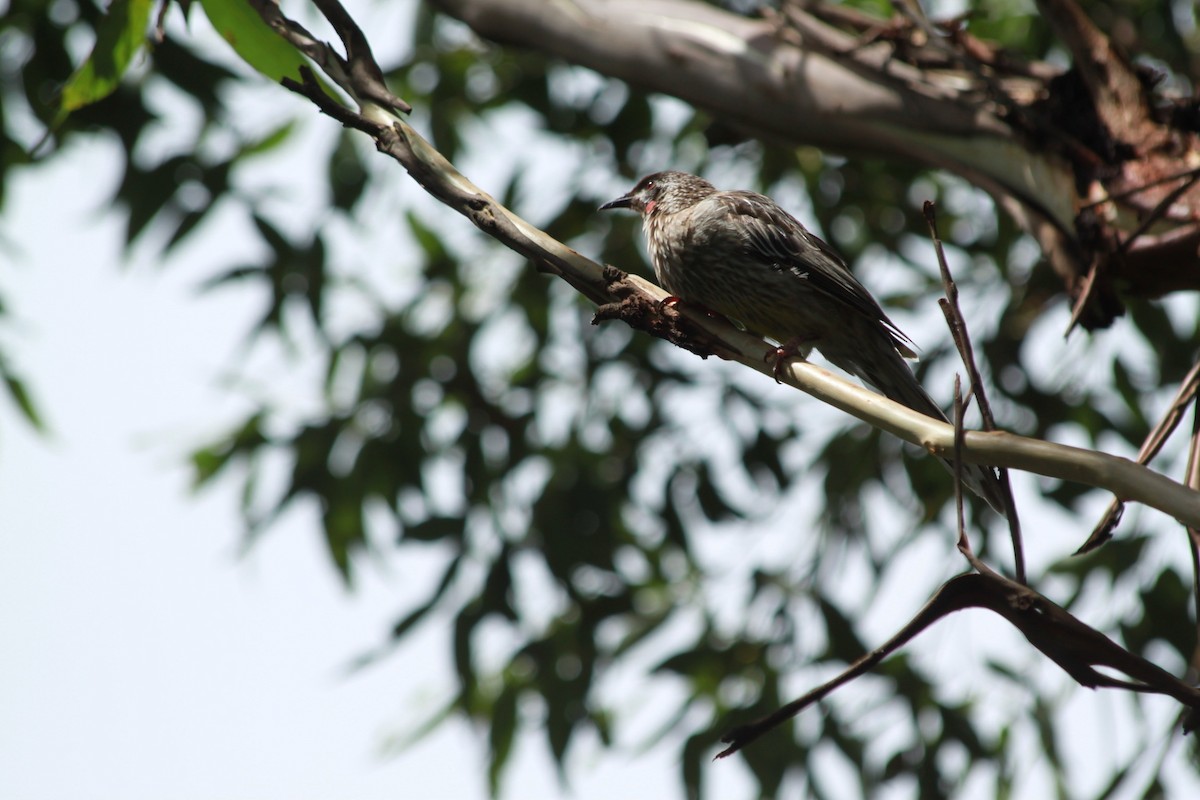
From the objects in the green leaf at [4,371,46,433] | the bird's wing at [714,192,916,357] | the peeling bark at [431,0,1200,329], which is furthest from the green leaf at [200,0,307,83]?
the green leaf at [4,371,46,433]

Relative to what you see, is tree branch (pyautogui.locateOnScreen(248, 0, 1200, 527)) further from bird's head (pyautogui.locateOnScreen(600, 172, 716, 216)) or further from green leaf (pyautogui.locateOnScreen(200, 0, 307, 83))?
bird's head (pyautogui.locateOnScreen(600, 172, 716, 216))

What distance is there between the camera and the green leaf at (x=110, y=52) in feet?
9.08

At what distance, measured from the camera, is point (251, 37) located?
2.67 m

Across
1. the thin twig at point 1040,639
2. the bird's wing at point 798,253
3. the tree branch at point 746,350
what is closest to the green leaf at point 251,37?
the tree branch at point 746,350

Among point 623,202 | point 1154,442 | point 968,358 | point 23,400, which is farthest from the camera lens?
point 23,400

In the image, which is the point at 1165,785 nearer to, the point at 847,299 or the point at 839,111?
the point at 847,299

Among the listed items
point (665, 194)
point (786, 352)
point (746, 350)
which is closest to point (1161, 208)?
point (786, 352)

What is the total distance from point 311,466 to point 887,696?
257 cm

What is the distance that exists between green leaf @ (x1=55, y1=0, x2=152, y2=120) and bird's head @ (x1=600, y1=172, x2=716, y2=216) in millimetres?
1648

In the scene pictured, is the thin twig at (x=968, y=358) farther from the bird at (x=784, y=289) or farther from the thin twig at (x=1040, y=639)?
the bird at (x=784, y=289)

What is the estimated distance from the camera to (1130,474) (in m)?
1.74

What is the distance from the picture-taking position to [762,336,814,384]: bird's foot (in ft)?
6.94

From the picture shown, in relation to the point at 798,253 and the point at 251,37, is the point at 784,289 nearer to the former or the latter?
the point at 798,253

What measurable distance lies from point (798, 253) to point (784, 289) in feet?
0.36
